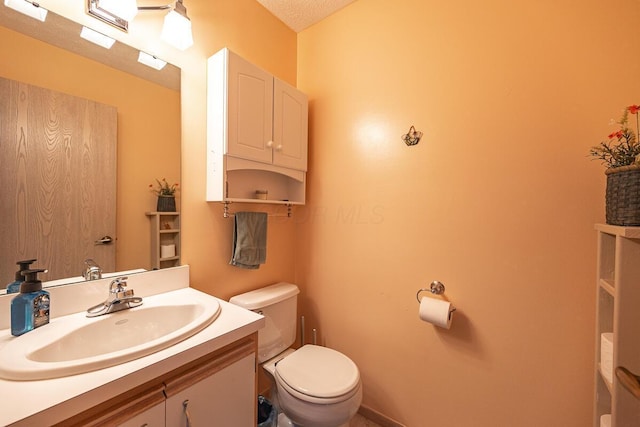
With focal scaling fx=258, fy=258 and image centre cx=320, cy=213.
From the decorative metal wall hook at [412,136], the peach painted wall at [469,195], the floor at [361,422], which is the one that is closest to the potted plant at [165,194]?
the peach painted wall at [469,195]

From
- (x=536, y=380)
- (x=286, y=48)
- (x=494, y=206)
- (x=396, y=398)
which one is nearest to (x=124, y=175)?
(x=286, y=48)

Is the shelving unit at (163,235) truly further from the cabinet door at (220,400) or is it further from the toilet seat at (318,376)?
the toilet seat at (318,376)

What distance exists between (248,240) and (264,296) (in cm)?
33

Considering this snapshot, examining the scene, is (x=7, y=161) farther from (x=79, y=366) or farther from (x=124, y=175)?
(x=79, y=366)

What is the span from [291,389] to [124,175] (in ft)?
3.97

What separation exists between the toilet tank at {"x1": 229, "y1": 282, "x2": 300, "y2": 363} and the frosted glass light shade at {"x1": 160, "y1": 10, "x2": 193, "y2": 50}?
1.29m

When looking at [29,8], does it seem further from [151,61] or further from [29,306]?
[29,306]

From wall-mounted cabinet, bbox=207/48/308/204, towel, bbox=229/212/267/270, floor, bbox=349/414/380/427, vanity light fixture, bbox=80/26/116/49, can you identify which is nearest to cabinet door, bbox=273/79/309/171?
wall-mounted cabinet, bbox=207/48/308/204

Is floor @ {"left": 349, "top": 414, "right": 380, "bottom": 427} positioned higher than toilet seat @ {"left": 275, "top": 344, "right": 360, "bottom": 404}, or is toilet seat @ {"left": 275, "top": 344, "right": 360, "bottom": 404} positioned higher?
toilet seat @ {"left": 275, "top": 344, "right": 360, "bottom": 404}

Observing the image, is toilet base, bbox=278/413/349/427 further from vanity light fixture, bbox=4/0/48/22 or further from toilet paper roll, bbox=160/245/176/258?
vanity light fixture, bbox=4/0/48/22

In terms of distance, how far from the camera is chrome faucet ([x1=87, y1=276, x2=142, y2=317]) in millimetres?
964

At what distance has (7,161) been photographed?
2.82 feet

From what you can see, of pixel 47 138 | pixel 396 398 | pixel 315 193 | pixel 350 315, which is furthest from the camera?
pixel 315 193

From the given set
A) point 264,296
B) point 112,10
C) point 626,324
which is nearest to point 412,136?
point 626,324
